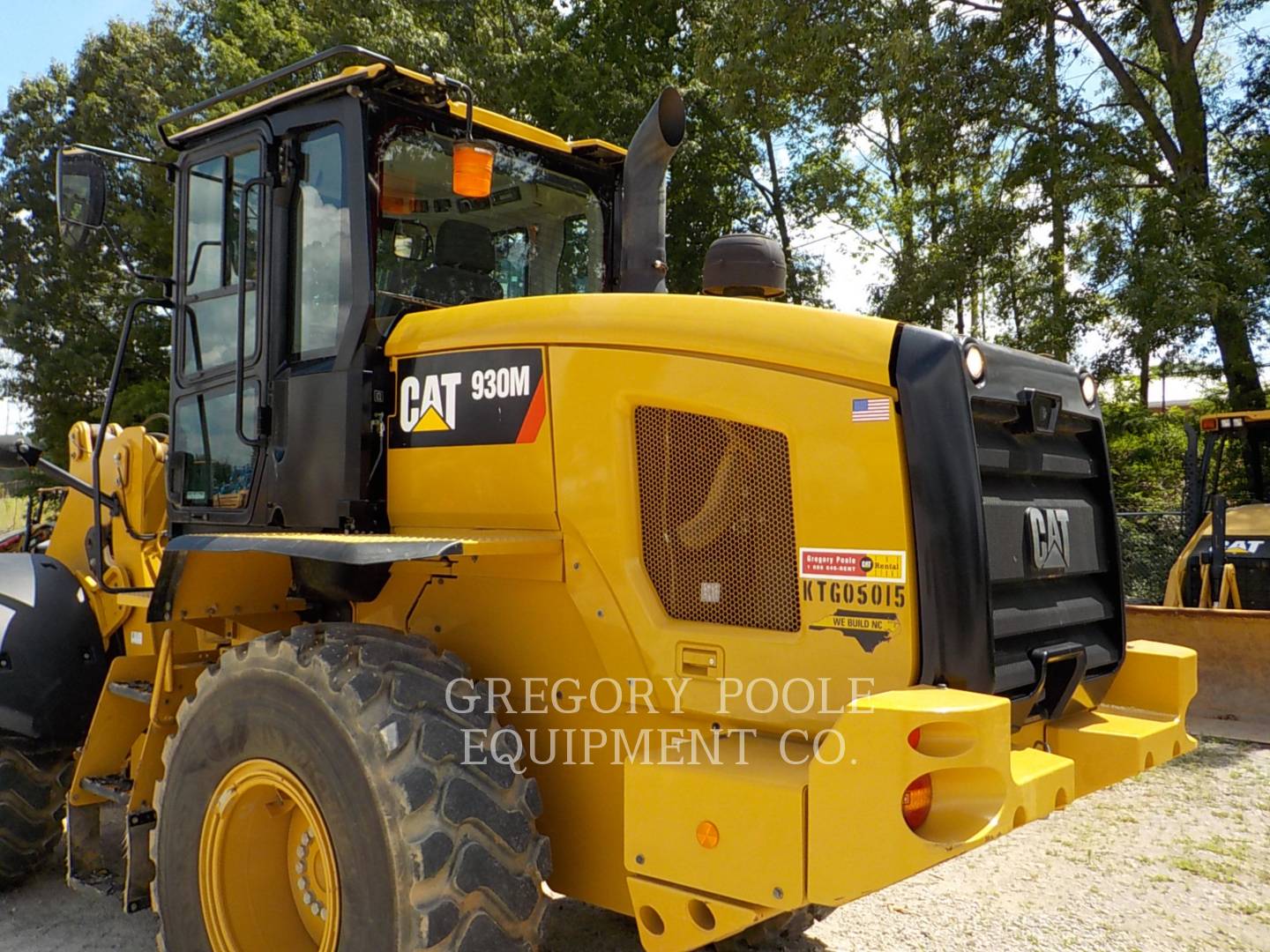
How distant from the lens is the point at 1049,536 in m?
3.00

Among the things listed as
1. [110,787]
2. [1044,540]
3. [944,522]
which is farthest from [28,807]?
[1044,540]

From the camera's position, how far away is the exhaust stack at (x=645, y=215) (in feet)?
12.0

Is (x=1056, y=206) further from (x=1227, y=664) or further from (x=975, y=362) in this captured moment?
(x=975, y=362)

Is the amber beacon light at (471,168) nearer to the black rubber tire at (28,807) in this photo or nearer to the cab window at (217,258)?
the cab window at (217,258)

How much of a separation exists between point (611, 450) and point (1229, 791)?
4667 mm

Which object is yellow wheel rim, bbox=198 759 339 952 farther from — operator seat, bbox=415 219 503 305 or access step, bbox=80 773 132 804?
operator seat, bbox=415 219 503 305

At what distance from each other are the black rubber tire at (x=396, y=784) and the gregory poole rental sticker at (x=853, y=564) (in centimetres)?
90

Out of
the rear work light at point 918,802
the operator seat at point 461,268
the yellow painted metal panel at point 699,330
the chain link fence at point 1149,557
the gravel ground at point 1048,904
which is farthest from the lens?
the chain link fence at point 1149,557

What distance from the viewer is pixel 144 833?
3508mm

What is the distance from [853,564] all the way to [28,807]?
3.59 meters

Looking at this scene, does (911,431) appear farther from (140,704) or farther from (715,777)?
(140,704)

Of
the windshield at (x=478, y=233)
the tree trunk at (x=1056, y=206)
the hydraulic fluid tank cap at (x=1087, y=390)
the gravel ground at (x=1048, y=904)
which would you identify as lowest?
the gravel ground at (x=1048, y=904)

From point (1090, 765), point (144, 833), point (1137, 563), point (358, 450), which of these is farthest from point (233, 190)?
point (1137, 563)

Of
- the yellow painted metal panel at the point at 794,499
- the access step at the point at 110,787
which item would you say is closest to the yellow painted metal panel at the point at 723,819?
the yellow painted metal panel at the point at 794,499
